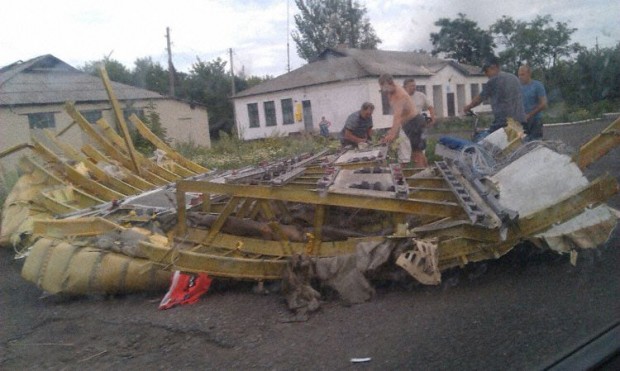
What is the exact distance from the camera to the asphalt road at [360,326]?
346cm

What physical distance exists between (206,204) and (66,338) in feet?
6.04

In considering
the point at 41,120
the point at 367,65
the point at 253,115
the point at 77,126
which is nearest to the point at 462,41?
the point at 367,65

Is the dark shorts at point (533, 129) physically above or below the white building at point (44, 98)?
below

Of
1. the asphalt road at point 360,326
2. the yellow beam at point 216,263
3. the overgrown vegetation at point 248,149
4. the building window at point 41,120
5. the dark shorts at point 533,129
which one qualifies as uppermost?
the building window at point 41,120

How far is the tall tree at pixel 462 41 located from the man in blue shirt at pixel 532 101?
2.36 feet

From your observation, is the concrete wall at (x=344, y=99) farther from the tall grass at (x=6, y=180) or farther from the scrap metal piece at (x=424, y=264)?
the tall grass at (x=6, y=180)

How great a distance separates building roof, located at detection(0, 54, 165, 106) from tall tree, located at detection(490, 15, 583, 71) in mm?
6610

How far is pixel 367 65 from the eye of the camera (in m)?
11.5

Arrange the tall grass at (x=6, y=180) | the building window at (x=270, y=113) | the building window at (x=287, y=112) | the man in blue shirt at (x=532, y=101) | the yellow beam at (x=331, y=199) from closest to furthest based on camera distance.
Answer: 1. the yellow beam at (x=331, y=199)
2. the man in blue shirt at (x=532, y=101)
3. the tall grass at (x=6, y=180)
4. the building window at (x=287, y=112)
5. the building window at (x=270, y=113)

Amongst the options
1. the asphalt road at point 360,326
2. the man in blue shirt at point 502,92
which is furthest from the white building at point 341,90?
the asphalt road at point 360,326

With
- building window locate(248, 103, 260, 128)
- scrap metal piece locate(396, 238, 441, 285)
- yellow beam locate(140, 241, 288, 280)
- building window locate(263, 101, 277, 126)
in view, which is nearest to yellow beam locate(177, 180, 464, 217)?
scrap metal piece locate(396, 238, 441, 285)

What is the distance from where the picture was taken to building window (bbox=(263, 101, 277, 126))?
1814cm

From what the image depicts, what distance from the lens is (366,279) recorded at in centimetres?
463

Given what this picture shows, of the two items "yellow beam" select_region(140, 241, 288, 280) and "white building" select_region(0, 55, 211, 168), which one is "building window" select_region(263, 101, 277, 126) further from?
"yellow beam" select_region(140, 241, 288, 280)
